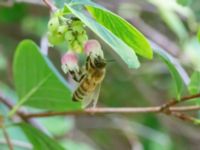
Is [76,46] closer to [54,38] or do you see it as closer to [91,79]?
[54,38]

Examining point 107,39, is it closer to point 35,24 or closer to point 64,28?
point 64,28

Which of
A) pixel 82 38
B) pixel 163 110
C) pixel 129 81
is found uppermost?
pixel 82 38

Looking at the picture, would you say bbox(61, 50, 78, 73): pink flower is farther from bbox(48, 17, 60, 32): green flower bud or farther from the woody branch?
the woody branch

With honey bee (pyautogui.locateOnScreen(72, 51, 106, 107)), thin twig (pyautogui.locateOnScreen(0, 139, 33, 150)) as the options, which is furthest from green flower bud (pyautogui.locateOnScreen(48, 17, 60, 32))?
thin twig (pyautogui.locateOnScreen(0, 139, 33, 150))

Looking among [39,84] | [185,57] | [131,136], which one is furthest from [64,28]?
[131,136]

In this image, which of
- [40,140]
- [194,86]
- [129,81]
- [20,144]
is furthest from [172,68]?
[129,81]

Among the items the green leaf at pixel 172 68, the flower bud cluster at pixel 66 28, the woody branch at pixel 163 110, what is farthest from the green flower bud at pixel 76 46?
the woody branch at pixel 163 110

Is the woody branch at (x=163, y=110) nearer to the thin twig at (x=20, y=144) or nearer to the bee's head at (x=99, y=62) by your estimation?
the bee's head at (x=99, y=62)
